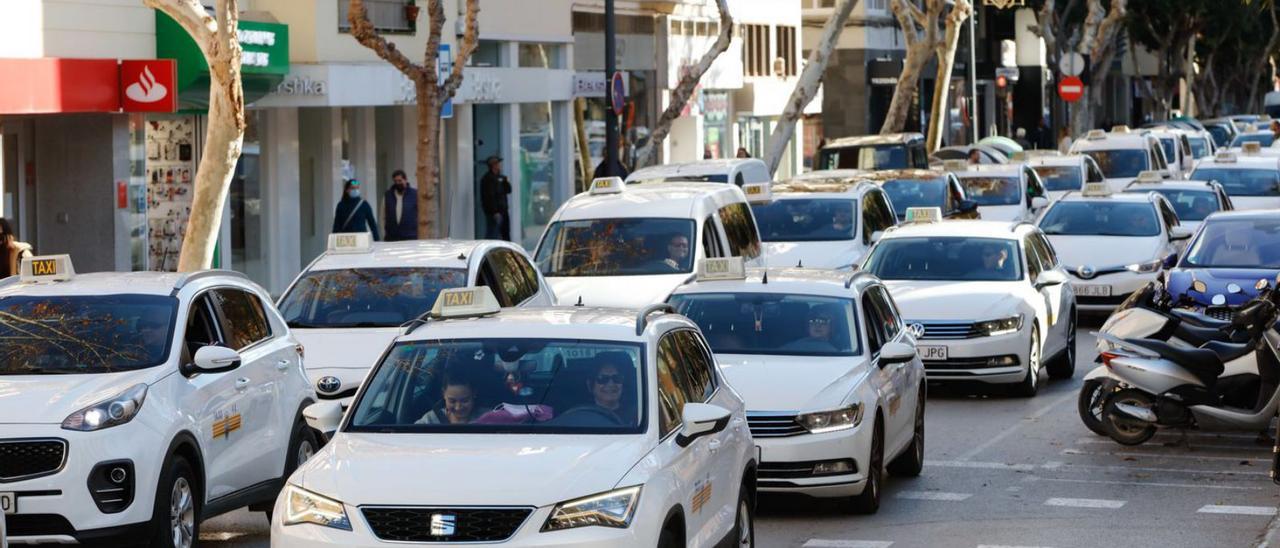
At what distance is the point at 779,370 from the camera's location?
1252 centimetres

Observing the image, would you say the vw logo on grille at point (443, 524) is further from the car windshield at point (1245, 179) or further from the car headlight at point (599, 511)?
the car windshield at point (1245, 179)

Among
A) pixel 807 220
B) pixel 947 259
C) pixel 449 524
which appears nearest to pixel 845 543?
pixel 449 524

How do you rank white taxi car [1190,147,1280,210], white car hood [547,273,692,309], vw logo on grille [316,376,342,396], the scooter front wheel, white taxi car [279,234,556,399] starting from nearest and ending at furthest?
1. vw logo on grille [316,376,342,396]
2. white taxi car [279,234,556,399]
3. the scooter front wheel
4. white car hood [547,273,692,309]
5. white taxi car [1190,147,1280,210]

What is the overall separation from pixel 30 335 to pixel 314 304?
4.24 metres

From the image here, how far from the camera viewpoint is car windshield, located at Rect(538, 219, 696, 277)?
18922 millimetres

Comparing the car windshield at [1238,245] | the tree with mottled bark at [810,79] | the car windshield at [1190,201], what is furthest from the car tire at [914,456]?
the tree with mottled bark at [810,79]

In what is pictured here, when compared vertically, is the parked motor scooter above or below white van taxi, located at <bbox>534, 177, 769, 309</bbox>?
below

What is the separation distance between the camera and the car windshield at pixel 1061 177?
33.7 meters

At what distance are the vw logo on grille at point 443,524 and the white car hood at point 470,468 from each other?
52mm

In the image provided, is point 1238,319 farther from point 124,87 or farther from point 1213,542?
point 124,87

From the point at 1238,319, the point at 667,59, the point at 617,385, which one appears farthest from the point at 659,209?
the point at 667,59

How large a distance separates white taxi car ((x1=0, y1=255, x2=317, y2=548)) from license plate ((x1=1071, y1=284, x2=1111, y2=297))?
1373cm

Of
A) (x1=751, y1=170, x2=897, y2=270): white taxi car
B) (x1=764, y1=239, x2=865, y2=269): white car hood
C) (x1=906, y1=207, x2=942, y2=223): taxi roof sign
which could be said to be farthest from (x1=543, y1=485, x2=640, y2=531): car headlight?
(x1=764, y1=239, x2=865, y2=269): white car hood

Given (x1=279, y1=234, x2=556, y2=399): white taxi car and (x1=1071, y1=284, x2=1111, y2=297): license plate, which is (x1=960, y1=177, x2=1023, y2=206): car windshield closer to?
(x1=1071, y1=284, x2=1111, y2=297): license plate
